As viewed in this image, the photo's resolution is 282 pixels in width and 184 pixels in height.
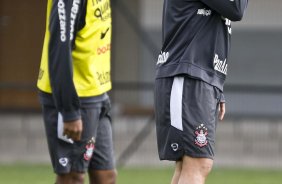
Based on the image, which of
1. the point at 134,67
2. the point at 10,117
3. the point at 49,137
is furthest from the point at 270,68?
the point at 49,137

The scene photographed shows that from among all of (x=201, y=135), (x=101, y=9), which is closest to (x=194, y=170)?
(x=201, y=135)

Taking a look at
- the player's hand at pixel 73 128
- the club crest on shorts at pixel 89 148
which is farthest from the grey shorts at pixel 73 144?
the player's hand at pixel 73 128

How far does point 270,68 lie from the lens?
15039mm

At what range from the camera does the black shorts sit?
6793 millimetres

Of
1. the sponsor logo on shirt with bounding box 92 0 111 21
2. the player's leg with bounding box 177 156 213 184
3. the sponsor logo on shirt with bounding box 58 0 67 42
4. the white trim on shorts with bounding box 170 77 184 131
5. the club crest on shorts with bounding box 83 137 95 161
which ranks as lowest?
the club crest on shorts with bounding box 83 137 95 161

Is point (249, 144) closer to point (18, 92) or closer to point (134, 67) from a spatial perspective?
point (134, 67)

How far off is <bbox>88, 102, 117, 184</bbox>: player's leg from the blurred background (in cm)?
647

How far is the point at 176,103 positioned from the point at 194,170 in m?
0.44

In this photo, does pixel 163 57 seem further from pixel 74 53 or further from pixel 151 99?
pixel 151 99

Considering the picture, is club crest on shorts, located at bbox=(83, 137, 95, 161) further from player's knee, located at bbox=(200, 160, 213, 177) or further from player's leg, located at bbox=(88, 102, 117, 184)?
player's knee, located at bbox=(200, 160, 213, 177)

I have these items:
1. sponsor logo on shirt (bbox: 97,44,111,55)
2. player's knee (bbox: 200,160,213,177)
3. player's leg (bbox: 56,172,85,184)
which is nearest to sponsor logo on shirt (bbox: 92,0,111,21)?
sponsor logo on shirt (bbox: 97,44,111,55)

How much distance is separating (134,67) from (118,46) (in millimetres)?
376

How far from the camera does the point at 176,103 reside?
22.5 feet

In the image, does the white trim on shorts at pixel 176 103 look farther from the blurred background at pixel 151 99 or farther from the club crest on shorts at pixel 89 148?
the blurred background at pixel 151 99
